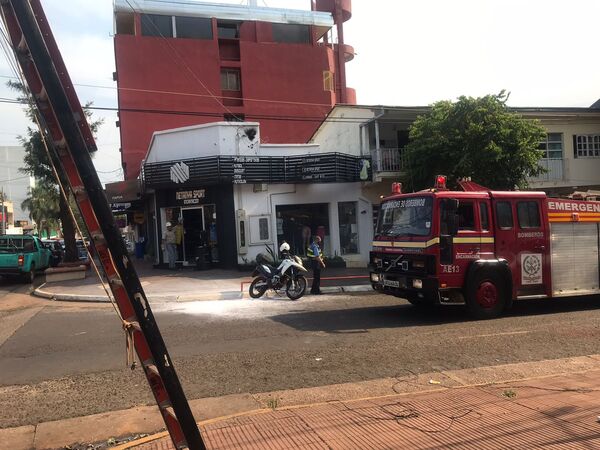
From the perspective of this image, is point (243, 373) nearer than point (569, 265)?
Yes

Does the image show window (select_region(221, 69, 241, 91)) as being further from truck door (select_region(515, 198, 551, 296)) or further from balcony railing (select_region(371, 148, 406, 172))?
truck door (select_region(515, 198, 551, 296))

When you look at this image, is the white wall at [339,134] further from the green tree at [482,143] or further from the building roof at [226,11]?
the building roof at [226,11]

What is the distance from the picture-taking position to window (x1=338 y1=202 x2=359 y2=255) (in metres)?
22.1

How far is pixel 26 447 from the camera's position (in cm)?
444

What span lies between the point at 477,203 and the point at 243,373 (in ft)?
19.6

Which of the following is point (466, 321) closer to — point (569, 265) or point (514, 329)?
point (514, 329)

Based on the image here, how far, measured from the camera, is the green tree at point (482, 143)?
1788 centimetres

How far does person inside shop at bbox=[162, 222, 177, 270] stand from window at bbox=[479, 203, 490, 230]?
44.1ft

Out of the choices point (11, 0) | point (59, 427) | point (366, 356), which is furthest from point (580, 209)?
point (11, 0)

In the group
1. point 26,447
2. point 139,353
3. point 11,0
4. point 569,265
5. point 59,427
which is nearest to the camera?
point 11,0

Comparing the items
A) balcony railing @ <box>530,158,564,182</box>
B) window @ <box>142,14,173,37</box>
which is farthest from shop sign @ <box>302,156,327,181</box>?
window @ <box>142,14,173,37</box>

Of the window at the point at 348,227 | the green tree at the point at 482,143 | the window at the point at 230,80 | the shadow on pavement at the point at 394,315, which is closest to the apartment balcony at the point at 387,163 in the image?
the window at the point at 348,227

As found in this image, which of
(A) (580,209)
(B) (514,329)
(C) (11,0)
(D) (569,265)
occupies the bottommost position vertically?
(B) (514,329)

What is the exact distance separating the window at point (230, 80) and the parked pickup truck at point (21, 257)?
21.9 metres
